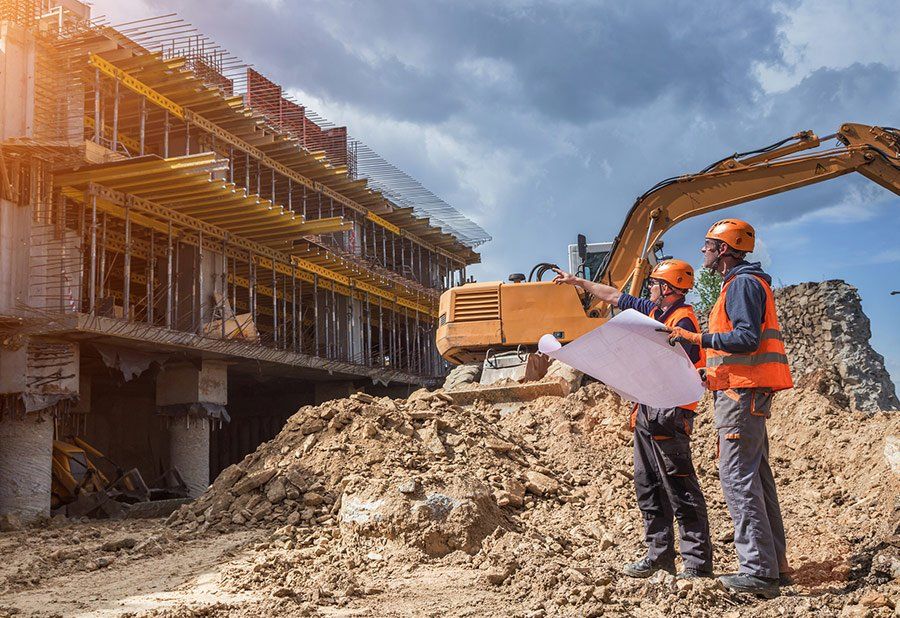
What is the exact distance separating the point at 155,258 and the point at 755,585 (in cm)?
1836

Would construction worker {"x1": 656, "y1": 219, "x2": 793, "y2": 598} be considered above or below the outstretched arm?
below

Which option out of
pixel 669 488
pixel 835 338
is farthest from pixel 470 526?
pixel 835 338

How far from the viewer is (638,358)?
5.46 metres

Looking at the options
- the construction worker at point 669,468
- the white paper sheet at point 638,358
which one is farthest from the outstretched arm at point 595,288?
the white paper sheet at point 638,358

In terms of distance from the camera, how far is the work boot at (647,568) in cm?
576

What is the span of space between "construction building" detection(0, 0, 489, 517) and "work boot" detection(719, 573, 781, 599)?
13.2m

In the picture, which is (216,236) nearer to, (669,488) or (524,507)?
(524,507)

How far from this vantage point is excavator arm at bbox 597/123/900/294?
1124cm

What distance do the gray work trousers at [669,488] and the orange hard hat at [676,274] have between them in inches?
33.2

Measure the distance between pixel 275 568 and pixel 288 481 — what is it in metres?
1.93

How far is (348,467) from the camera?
8664 millimetres

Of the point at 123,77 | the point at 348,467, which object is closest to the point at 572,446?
the point at 348,467

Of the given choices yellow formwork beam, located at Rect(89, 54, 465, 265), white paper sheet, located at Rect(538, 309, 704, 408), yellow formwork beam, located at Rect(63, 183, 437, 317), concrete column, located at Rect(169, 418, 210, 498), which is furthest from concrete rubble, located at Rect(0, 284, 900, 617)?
yellow formwork beam, located at Rect(89, 54, 465, 265)

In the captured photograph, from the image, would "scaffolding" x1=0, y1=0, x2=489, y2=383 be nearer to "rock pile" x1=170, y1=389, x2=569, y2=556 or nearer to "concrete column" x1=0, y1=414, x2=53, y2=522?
"concrete column" x1=0, y1=414, x2=53, y2=522
